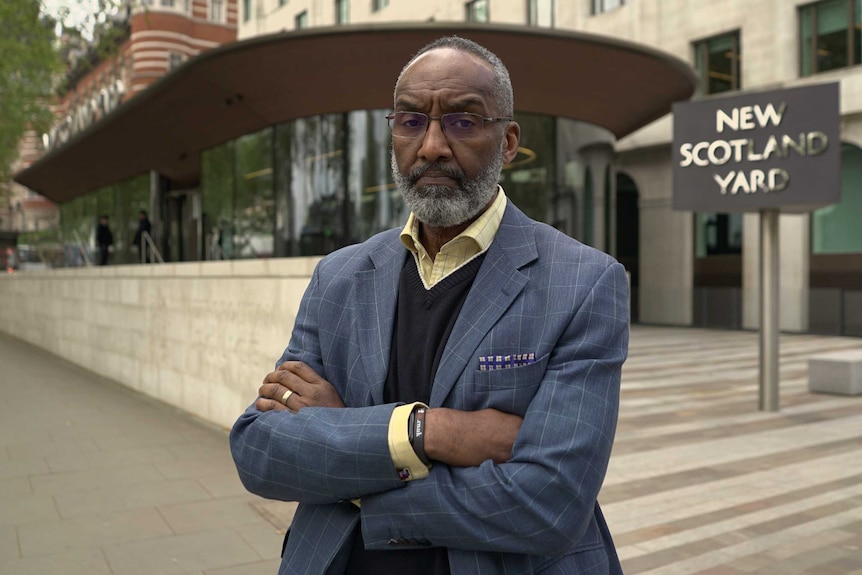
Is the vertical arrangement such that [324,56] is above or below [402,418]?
above

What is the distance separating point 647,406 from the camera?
9.55 meters

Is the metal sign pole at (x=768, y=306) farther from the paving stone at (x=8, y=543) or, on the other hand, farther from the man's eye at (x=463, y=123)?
the man's eye at (x=463, y=123)

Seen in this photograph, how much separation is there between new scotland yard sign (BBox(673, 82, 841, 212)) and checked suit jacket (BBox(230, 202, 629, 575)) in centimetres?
764

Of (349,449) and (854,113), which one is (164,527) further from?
(854,113)

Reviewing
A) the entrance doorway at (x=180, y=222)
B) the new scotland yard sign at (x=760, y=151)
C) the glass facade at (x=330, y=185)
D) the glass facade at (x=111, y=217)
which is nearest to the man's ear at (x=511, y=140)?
the new scotland yard sign at (x=760, y=151)

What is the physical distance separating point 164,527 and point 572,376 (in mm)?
4143

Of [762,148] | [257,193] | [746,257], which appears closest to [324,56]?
[257,193]

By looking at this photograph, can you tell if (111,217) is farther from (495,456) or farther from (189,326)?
(495,456)

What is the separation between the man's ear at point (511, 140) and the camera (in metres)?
1.77

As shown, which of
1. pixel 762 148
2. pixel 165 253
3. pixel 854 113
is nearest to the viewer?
pixel 762 148

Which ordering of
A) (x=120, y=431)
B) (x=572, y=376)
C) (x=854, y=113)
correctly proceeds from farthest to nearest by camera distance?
(x=854, y=113) < (x=120, y=431) < (x=572, y=376)

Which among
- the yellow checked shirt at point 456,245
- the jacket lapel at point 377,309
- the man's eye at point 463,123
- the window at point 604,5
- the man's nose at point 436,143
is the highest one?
the window at point 604,5

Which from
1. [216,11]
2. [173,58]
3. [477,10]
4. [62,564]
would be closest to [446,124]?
[62,564]

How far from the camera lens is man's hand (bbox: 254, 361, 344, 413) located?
5.75 feet
